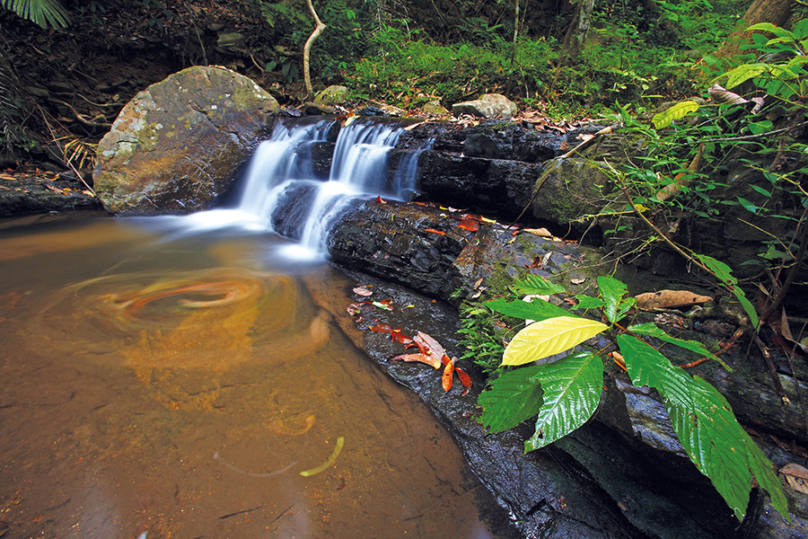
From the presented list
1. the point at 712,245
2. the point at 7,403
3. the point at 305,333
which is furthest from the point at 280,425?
the point at 712,245

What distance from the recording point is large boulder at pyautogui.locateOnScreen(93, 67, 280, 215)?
572 cm

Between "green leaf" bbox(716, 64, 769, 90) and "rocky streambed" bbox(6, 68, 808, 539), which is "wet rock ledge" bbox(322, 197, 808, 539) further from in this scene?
"green leaf" bbox(716, 64, 769, 90)

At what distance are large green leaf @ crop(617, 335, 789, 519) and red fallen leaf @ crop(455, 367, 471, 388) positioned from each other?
54.8 inches

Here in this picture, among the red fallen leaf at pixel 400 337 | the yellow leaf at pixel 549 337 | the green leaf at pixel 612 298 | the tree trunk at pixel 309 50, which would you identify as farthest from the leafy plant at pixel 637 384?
the tree trunk at pixel 309 50

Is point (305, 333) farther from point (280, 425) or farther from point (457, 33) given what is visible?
point (457, 33)

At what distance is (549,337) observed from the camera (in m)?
1.08

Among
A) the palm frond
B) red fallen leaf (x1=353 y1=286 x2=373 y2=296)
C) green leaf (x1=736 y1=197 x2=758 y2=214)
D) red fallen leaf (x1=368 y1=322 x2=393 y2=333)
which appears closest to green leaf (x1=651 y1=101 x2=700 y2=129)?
green leaf (x1=736 y1=197 x2=758 y2=214)

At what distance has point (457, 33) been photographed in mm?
10289

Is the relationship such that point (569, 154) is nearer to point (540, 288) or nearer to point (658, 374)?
point (540, 288)

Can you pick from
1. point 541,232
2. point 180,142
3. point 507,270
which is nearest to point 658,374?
point 507,270

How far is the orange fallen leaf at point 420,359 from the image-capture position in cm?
254

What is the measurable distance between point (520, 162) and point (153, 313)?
12.2 ft

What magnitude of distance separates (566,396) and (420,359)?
1.59m

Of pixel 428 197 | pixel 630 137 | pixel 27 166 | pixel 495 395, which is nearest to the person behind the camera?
pixel 495 395
